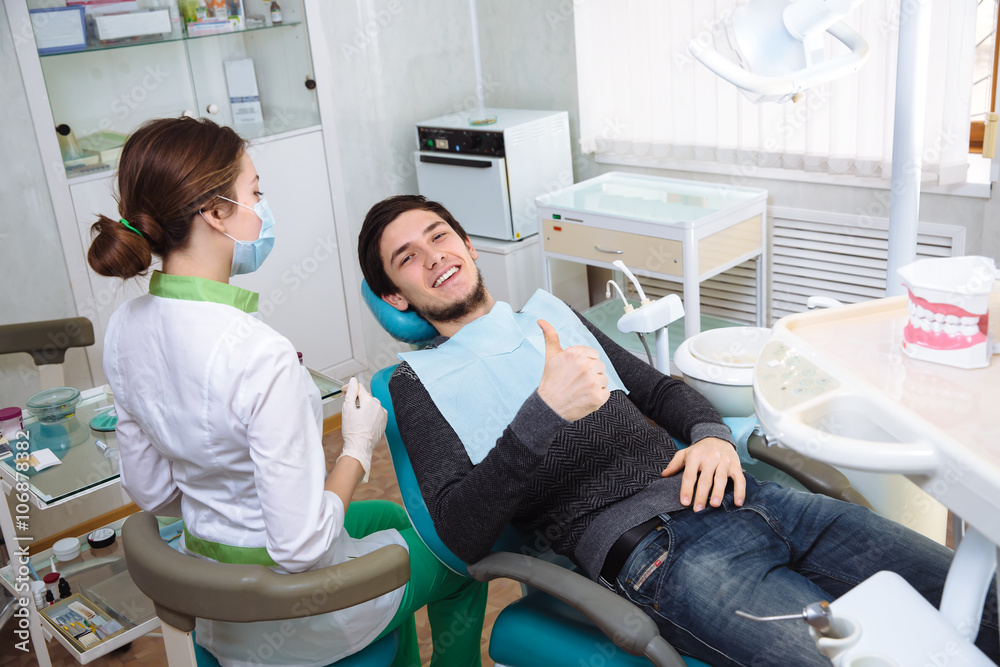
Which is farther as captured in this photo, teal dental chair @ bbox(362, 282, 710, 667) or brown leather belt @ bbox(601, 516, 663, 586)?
brown leather belt @ bbox(601, 516, 663, 586)

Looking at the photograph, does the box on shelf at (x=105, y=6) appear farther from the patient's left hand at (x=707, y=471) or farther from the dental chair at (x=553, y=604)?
the patient's left hand at (x=707, y=471)

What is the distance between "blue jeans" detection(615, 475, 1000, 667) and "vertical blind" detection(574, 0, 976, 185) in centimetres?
168

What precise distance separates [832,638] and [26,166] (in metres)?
2.75

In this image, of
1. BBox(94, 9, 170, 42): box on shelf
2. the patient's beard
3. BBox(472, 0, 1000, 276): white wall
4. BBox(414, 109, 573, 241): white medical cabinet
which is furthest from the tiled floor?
BBox(94, 9, 170, 42): box on shelf

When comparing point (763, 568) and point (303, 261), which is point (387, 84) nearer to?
point (303, 261)

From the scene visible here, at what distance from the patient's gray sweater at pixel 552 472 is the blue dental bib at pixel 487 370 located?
0.9 inches

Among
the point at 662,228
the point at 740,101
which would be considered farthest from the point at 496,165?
the point at 740,101

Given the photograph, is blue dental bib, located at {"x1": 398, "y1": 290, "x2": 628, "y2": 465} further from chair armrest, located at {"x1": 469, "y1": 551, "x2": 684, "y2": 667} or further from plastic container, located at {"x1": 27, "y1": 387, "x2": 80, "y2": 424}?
plastic container, located at {"x1": 27, "y1": 387, "x2": 80, "y2": 424}

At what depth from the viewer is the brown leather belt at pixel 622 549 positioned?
4.57 ft

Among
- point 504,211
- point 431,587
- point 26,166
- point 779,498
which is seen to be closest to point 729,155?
point 504,211

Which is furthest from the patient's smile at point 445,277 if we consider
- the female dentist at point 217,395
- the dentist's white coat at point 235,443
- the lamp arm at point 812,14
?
the lamp arm at point 812,14

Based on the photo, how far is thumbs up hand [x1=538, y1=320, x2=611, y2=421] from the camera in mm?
1290

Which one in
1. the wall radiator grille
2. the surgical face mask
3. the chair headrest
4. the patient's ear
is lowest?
the wall radiator grille

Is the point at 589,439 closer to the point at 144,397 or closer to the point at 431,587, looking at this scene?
the point at 431,587
